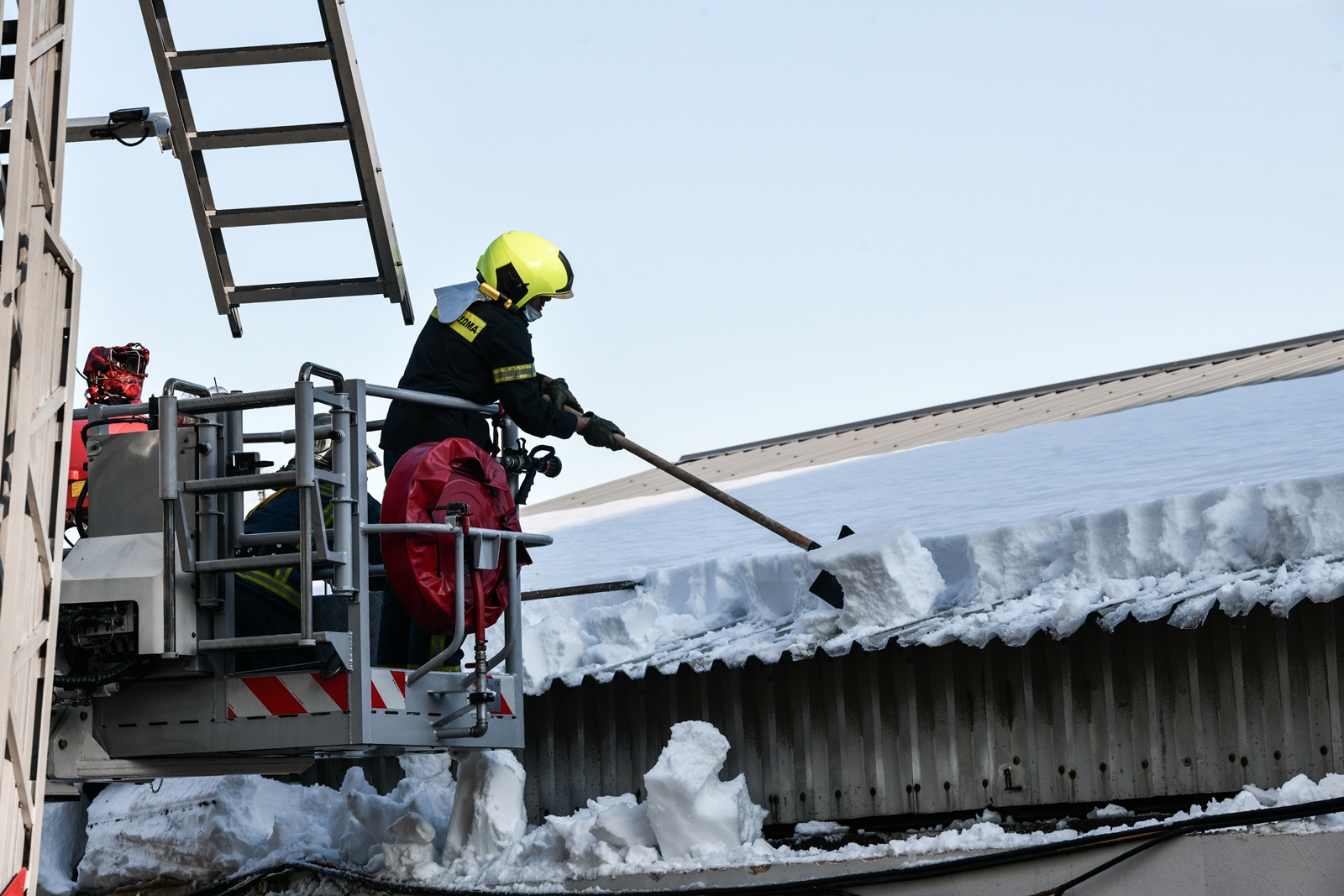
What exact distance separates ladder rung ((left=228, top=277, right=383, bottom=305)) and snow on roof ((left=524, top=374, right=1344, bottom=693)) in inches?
78.0

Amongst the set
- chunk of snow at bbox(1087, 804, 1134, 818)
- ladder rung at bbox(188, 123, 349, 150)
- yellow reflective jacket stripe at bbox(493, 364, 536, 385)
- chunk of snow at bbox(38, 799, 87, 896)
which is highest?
ladder rung at bbox(188, 123, 349, 150)

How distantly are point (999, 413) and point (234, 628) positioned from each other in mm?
8655

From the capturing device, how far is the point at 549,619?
7895 millimetres

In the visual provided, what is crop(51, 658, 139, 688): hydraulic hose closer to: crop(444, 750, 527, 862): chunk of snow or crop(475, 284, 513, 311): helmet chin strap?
crop(444, 750, 527, 862): chunk of snow

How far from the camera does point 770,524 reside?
26.6ft

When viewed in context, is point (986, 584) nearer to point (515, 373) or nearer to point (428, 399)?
point (515, 373)

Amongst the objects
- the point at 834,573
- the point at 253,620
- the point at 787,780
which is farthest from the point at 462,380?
the point at 787,780

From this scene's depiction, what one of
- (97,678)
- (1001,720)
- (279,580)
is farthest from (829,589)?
(97,678)

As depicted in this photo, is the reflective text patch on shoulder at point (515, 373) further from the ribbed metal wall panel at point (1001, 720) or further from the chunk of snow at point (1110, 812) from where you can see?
the chunk of snow at point (1110, 812)

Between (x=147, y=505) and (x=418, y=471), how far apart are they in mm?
1032

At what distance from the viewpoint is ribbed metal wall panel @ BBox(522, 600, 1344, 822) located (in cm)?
578

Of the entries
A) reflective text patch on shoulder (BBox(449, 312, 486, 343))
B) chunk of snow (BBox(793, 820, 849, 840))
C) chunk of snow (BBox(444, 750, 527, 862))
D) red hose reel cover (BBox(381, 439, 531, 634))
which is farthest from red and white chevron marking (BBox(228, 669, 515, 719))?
chunk of snow (BBox(793, 820, 849, 840))

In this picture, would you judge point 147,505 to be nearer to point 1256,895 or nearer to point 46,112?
point 46,112

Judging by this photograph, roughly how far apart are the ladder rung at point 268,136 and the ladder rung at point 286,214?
0.32 m
